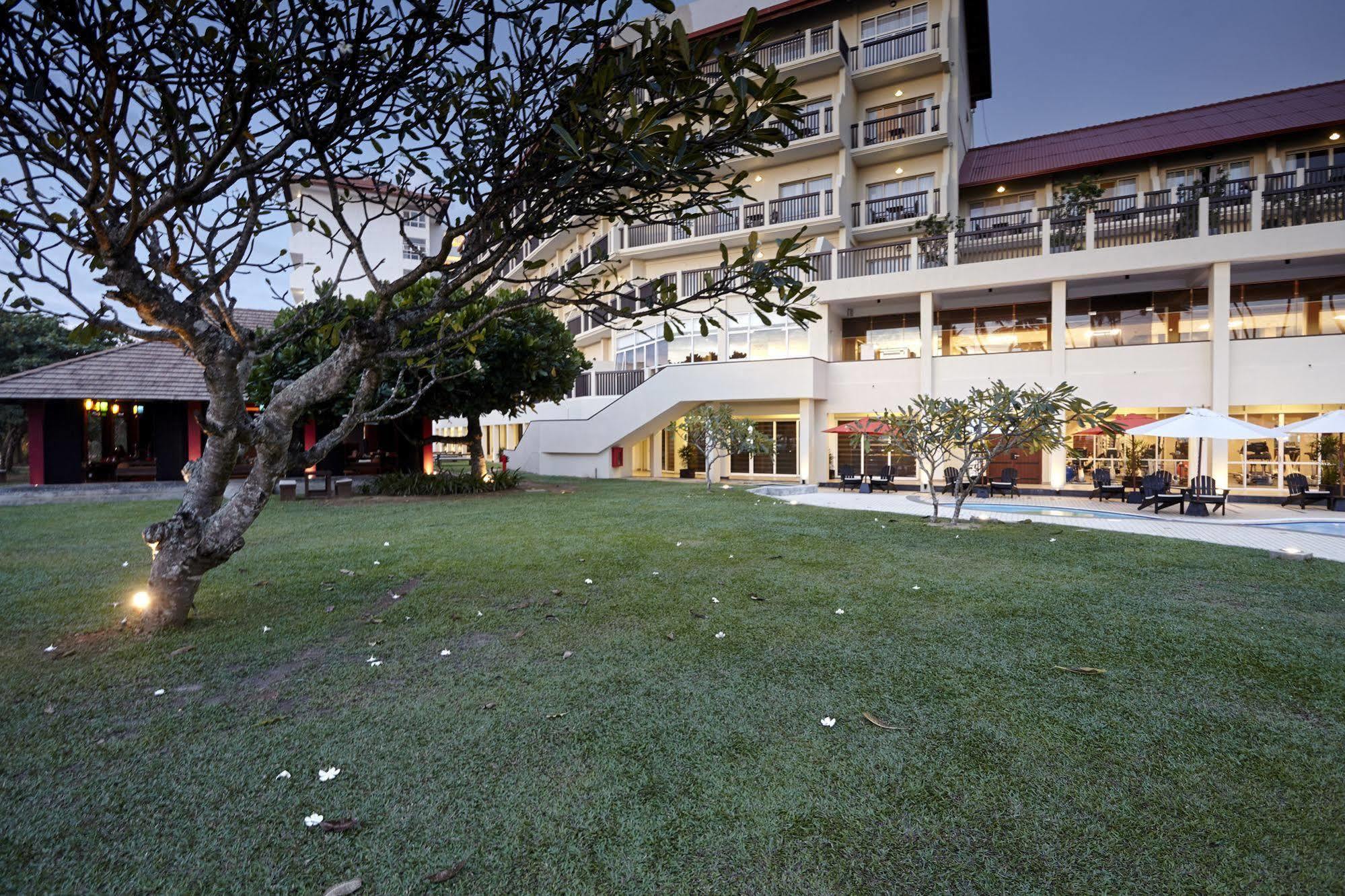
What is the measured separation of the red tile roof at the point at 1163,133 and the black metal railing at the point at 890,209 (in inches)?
93.6

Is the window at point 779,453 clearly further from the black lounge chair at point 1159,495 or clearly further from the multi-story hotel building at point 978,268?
the black lounge chair at point 1159,495

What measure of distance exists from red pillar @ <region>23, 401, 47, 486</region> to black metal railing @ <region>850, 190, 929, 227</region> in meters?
26.7

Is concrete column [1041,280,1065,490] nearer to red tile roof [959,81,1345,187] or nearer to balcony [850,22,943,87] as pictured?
red tile roof [959,81,1345,187]

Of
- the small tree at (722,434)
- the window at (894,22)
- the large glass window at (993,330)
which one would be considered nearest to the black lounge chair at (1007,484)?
the large glass window at (993,330)

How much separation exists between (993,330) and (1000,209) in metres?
5.58

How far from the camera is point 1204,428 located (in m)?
13.5

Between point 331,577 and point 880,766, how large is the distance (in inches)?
245

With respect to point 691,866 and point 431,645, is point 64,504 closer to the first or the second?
point 431,645

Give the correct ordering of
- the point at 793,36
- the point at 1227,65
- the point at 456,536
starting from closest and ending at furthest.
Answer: the point at 456,536 → the point at 793,36 → the point at 1227,65

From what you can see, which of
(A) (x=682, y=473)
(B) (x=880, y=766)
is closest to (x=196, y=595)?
(B) (x=880, y=766)

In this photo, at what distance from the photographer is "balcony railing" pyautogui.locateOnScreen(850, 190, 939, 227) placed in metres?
21.7

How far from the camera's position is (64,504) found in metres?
14.2

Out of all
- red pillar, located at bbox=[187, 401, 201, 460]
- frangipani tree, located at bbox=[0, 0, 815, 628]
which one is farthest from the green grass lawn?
red pillar, located at bbox=[187, 401, 201, 460]

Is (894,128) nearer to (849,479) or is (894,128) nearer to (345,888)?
(849,479)
